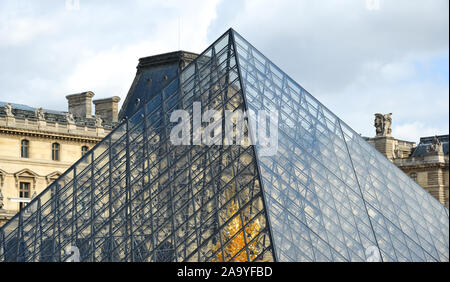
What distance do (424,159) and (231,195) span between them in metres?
58.7

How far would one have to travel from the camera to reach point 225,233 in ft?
71.5

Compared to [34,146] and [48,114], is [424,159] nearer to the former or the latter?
[48,114]

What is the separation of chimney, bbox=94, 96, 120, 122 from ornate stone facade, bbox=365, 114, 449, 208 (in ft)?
85.5

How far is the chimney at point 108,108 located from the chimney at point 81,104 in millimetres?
1203

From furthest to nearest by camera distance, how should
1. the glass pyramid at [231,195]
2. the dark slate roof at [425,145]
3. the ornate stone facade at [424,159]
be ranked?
the dark slate roof at [425,145], the ornate stone facade at [424,159], the glass pyramid at [231,195]

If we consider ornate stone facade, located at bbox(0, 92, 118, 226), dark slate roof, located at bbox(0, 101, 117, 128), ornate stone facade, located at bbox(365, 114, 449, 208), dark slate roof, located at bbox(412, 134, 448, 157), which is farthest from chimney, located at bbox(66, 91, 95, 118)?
dark slate roof, located at bbox(412, 134, 448, 157)

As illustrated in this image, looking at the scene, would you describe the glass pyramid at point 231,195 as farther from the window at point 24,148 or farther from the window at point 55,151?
the window at point 55,151

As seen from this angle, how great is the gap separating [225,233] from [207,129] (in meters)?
4.35

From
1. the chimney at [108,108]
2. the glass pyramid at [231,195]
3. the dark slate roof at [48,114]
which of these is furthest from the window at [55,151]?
the glass pyramid at [231,195]

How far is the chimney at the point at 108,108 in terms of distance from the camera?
6193 centimetres
